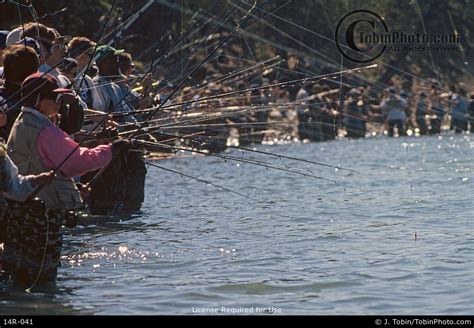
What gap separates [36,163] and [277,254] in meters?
3.01

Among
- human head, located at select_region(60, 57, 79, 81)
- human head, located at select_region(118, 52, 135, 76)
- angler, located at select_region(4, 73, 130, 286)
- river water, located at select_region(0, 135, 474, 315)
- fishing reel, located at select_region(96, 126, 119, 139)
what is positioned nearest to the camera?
angler, located at select_region(4, 73, 130, 286)

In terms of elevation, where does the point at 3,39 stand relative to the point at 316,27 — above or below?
below

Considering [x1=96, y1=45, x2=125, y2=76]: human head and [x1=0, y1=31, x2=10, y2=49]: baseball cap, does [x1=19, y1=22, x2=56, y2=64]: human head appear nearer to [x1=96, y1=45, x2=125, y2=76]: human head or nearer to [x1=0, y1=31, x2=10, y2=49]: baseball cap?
[x1=0, y1=31, x2=10, y2=49]: baseball cap

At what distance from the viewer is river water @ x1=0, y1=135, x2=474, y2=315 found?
8.71 meters

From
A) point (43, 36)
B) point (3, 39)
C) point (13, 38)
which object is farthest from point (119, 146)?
point (3, 39)

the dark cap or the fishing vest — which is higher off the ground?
the dark cap

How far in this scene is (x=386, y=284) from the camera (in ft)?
30.6

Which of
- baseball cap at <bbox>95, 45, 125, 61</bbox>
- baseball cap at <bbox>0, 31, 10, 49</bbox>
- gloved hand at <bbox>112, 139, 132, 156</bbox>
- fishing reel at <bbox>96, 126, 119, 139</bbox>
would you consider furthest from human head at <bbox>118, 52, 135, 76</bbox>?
gloved hand at <bbox>112, 139, 132, 156</bbox>

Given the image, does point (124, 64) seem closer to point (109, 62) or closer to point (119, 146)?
point (109, 62)

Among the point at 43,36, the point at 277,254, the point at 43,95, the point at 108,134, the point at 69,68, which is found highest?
the point at 43,36

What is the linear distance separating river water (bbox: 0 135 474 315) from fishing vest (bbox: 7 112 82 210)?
714 millimetres

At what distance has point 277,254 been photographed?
1091cm
